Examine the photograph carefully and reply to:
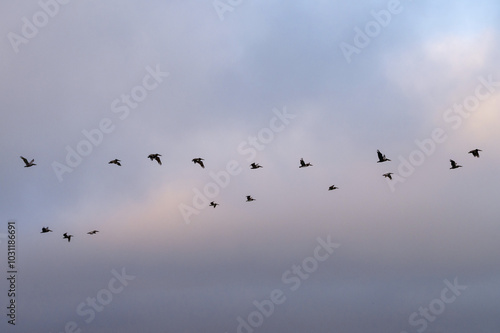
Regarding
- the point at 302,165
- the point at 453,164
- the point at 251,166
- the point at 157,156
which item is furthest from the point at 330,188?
the point at 157,156

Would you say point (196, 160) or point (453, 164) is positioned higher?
point (196, 160)

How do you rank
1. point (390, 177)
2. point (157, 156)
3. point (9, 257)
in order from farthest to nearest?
point (390, 177) < point (157, 156) < point (9, 257)

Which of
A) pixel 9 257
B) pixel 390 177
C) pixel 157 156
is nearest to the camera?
pixel 9 257

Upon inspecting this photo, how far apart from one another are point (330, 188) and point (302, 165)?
25.4ft

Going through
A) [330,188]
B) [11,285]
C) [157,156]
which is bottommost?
[11,285]

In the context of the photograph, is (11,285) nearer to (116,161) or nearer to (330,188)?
(116,161)

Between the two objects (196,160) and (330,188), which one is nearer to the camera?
(196,160)

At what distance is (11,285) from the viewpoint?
115 metres

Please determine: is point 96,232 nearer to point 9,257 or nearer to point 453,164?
point 9,257

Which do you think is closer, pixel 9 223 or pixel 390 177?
pixel 9 223

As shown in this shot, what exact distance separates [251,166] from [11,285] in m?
53.2

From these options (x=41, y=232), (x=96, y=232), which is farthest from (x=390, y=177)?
(x=41, y=232)

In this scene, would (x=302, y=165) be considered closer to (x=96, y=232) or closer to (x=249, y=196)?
(x=249, y=196)

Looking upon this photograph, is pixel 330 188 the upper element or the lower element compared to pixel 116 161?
lower
